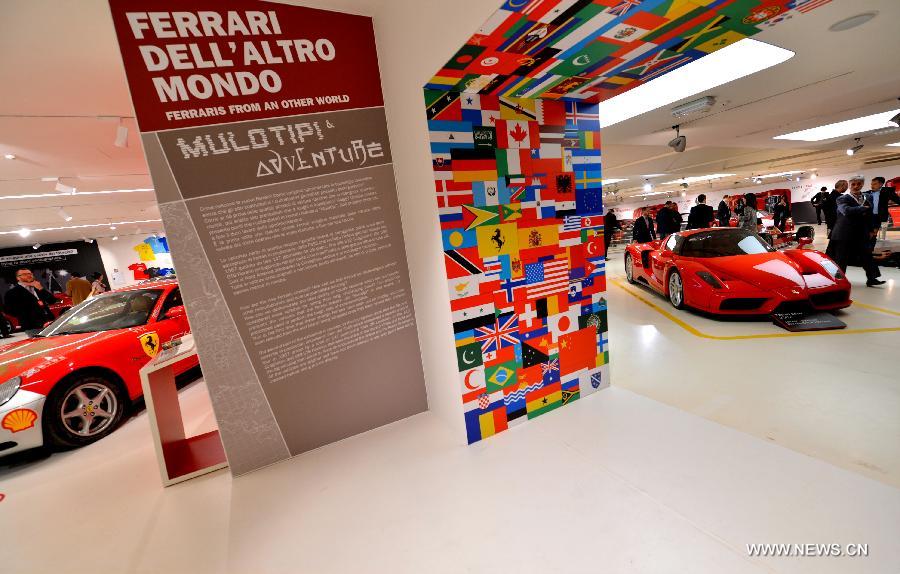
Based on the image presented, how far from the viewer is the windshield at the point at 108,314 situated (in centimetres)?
350

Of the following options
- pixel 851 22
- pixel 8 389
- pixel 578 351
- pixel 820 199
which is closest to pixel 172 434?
pixel 8 389

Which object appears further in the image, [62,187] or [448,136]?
[62,187]

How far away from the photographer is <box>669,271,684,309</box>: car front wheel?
15.1 feet

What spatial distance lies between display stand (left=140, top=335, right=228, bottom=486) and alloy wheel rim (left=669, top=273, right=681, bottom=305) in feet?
17.5

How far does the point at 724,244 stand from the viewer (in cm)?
452

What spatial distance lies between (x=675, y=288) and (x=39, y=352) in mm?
6898

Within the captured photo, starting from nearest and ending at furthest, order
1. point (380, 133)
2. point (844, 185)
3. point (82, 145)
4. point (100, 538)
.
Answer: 1. point (100, 538)
2. point (380, 133)
3. point (82, 145)
4. point (844, 185)

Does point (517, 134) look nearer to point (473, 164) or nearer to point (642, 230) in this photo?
point (473, 164)

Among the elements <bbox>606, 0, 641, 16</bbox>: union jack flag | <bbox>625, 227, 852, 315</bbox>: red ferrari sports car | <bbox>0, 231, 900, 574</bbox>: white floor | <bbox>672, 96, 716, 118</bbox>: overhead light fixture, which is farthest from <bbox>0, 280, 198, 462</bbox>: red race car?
<bbox>672, 96, 716, 118</bbox>: overhead light fixture

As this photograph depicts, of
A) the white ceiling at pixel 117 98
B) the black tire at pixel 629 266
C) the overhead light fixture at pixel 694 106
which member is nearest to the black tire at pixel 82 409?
the white ceiling at pixel 117 98

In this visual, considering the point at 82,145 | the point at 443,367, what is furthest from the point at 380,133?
the point at 82,145

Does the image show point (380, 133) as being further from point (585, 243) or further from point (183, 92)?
point (585, 243)

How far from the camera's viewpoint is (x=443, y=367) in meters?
2.33

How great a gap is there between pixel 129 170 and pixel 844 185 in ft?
35.5
